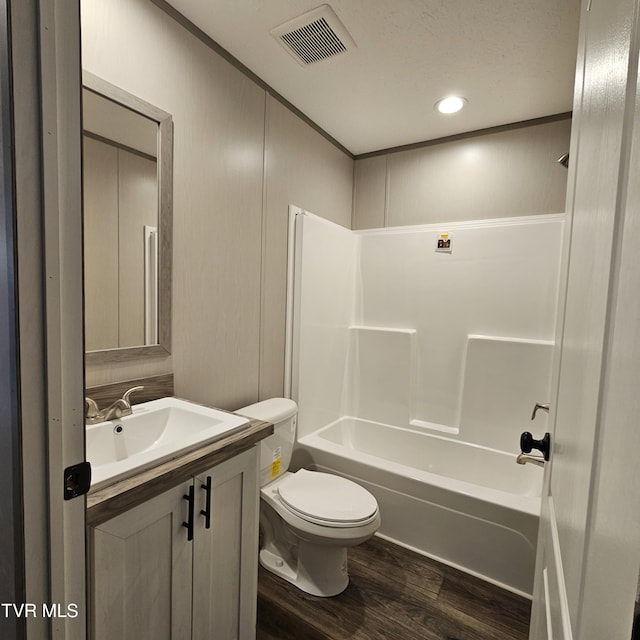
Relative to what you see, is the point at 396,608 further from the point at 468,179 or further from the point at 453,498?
the point at 468,179

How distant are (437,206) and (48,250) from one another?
2.53 metres

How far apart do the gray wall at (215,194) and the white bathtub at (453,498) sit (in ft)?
2.30

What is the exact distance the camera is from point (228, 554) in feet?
3.83

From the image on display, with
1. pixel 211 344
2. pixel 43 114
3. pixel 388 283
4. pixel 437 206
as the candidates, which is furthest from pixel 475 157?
pixel 43 114

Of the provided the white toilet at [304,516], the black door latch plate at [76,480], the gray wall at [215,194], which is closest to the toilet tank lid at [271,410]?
the white toilet at [304,516]

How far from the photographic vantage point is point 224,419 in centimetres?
127

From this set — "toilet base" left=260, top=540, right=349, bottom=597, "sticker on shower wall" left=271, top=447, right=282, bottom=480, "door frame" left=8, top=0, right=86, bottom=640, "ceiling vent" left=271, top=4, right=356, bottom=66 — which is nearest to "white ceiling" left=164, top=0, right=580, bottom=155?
"ceiling vent" left=271, top=4, right=356, bottom=66

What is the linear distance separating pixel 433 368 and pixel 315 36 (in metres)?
2.07

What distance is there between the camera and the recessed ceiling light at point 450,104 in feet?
6.85

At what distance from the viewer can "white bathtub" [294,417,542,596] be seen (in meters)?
1.72

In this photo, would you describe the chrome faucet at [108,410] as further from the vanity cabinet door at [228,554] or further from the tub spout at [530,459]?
the tub spout at [530,459]

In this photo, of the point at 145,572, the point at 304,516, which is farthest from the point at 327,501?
the point at 145,572

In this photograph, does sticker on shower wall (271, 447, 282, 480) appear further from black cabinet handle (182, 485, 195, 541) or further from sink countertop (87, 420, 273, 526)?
black cabinet handle (182, 485, 195, 541)

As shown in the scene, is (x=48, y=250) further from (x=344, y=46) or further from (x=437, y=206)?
(x=437, y=206)
